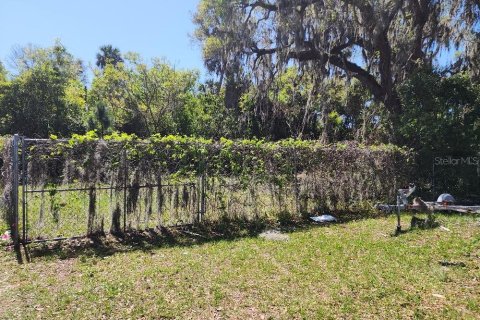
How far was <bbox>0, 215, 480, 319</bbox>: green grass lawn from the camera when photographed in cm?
394

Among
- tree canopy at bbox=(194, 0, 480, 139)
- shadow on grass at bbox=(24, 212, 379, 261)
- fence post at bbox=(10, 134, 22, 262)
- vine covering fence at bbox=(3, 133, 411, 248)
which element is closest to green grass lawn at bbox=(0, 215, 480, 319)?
shadow on grass at bbox=(24, 212, 379, 261)

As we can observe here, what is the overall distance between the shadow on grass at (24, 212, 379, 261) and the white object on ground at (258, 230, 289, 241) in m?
0.15

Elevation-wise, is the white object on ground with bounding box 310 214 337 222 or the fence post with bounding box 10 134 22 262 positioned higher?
the fence post with bounding box 10 134 22 262

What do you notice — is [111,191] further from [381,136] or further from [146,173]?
[381,136]

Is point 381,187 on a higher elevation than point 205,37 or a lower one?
lower

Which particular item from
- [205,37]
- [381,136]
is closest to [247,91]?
[205,37]

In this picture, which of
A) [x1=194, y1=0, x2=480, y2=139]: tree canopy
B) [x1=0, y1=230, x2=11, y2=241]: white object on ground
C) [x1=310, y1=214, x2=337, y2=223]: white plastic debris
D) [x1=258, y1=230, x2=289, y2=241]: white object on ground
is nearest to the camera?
[x1=0, y1=230, x2=11, y2=241]: white object on ground

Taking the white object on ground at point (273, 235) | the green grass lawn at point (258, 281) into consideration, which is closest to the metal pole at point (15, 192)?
the green grass lawn at point (258, 281)

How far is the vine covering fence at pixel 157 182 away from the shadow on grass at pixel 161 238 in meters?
0.17

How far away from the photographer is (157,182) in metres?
7.43

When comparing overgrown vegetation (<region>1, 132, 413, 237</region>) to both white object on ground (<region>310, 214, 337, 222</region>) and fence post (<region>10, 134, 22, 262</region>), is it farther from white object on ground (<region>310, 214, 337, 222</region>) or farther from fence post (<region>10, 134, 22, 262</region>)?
white object on ground (<region>310, 214, 337, 222</region>)

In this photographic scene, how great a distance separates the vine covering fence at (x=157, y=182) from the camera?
21.6 ft

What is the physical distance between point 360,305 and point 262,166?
501cm

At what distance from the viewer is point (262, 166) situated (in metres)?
8.80
